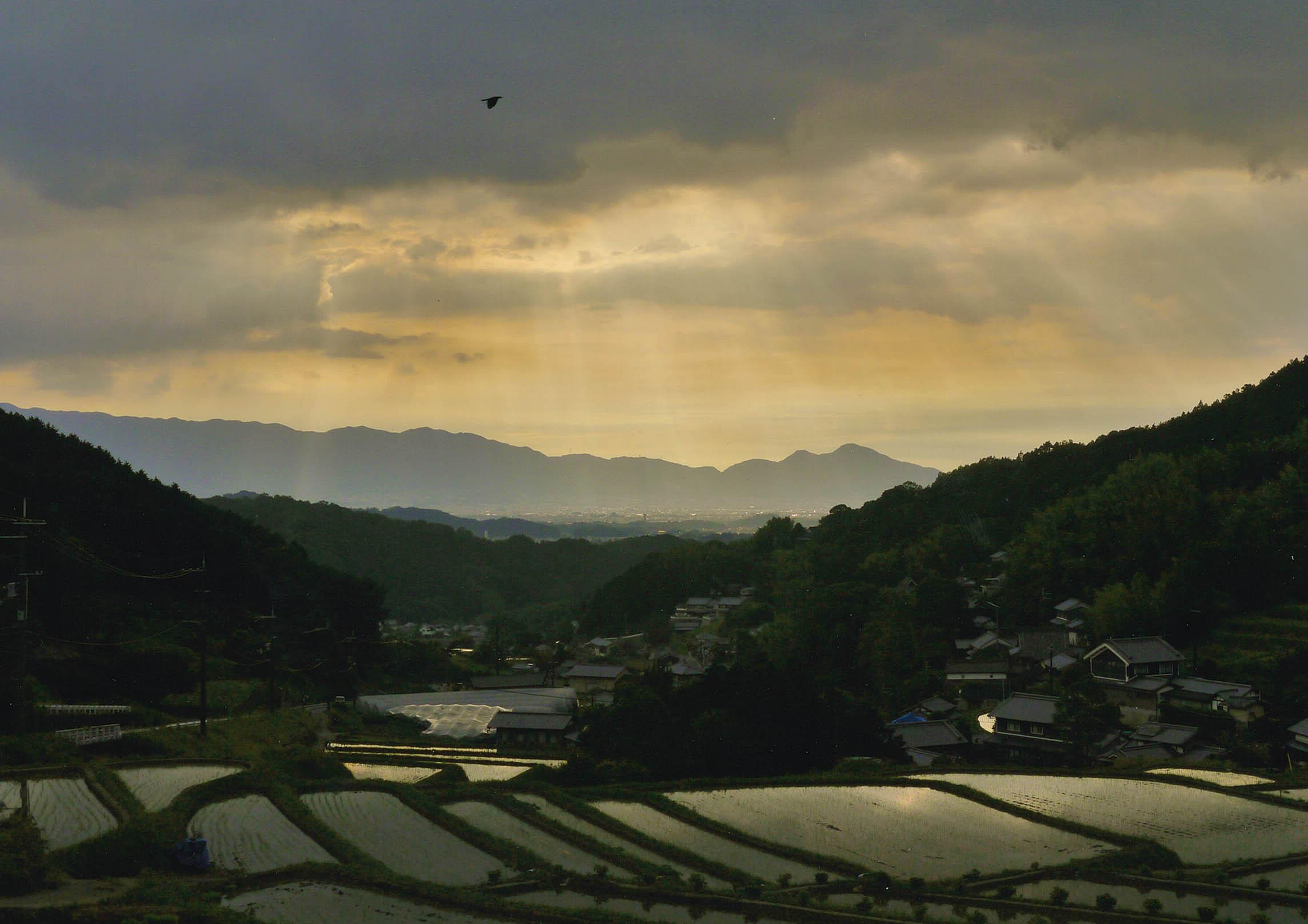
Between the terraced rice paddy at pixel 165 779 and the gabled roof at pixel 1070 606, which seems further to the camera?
the gabled roof at pixel 1070 606

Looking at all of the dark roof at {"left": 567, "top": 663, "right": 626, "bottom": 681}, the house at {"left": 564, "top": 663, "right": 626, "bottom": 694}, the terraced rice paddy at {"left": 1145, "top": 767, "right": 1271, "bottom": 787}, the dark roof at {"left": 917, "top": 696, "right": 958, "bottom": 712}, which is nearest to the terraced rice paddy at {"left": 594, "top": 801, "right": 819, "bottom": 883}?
the terraced rice paddy at {"left": 1145, "top": 767, "right": 1271, "bottom": 787}

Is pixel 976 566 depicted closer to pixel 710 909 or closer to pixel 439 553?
pixel 710 909

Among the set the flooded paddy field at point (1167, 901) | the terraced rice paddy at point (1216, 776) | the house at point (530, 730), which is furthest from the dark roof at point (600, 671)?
the flooded paddy field at point (1167, 901)

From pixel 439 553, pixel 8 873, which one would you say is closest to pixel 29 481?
pixel 8 873

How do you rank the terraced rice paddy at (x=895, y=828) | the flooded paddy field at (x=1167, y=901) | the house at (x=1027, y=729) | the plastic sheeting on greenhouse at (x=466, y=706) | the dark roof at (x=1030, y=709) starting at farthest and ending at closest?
the plastic sheeting on greenhouse at (x=466, y=706), the dark roof at (x=1030, y=709), the house at (x=1027, y=729), the terraced rice paddy at (x=895, y=828), the flooded paddy field at (x=1167, y=901)

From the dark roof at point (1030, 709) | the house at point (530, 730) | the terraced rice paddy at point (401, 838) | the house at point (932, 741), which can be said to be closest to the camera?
the terraced rice paddy at point (401, 838)

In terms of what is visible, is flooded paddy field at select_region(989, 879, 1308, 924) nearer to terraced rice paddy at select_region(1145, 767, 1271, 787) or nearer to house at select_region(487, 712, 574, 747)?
terraced rice paddy at select_region(1145, 767, 1271, 787)

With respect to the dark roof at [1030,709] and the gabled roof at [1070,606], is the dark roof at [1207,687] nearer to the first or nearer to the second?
the dark roof at [1030,709]
